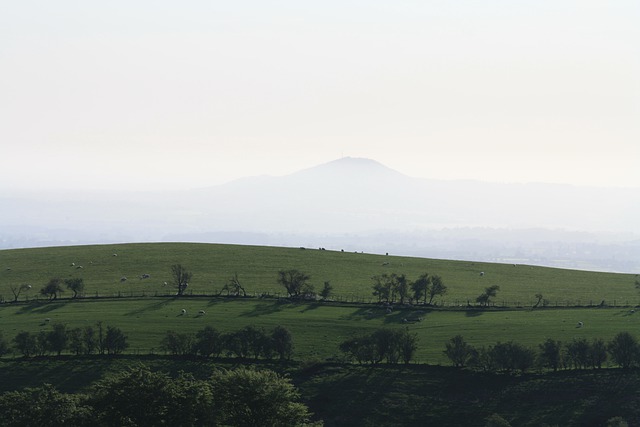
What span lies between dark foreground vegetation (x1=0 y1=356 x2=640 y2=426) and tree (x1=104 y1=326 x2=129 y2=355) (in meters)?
1.50

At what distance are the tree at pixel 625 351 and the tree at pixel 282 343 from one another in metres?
41.8

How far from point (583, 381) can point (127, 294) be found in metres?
78.8

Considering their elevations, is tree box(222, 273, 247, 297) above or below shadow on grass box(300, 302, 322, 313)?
above

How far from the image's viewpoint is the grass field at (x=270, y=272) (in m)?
125

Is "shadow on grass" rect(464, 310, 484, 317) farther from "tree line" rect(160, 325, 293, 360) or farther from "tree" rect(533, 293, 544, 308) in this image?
"tree line" rect(160, 325, 293, 360)

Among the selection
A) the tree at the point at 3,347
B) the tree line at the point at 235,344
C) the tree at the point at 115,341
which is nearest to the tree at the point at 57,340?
the tree at the point at 3,347

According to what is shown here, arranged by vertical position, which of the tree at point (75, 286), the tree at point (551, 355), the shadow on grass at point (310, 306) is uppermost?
the tree at point (75, 286)

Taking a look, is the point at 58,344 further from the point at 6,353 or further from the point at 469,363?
the point at 469,363

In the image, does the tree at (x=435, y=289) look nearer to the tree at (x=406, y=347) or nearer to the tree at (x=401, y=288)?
the tree at (x=401, y=288)

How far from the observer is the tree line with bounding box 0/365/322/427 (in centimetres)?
6072

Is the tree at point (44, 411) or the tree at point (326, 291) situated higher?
the tree at point (326, 291)

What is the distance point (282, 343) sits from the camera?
295 feet

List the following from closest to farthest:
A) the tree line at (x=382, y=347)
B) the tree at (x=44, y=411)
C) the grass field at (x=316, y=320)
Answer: the tree at (x=44, y=411) → the tree line at (x=382, y=347) → the grass field at (x=316, y=320)

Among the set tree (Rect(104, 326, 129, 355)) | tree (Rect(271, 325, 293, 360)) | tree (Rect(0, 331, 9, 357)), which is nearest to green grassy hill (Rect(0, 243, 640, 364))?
tree (Rect(104, 326, 129, 355))
